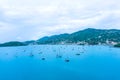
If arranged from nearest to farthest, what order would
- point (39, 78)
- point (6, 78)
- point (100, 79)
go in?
1. point (100, 79)
2. point (39, 78)
3. point (6, 78)

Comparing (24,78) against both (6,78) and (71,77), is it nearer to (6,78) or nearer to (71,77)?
(6,78)

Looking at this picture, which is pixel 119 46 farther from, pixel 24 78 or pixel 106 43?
pixel 24 78

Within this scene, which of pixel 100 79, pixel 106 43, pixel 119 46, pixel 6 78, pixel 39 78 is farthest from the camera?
pixel 106 43

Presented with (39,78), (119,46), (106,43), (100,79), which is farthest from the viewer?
(106,43)

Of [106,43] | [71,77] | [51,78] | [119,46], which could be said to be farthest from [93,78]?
[106,43]

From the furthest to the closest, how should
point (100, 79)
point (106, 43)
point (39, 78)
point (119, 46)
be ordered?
point (106, 43) < point (119, 46) < point (39, 78) < point (100, 79)

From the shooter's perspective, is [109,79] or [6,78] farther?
[6,78]

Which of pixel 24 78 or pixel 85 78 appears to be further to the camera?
pixel 24 78

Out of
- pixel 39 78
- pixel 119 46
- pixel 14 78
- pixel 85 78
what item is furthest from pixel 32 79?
pixel 119 46
